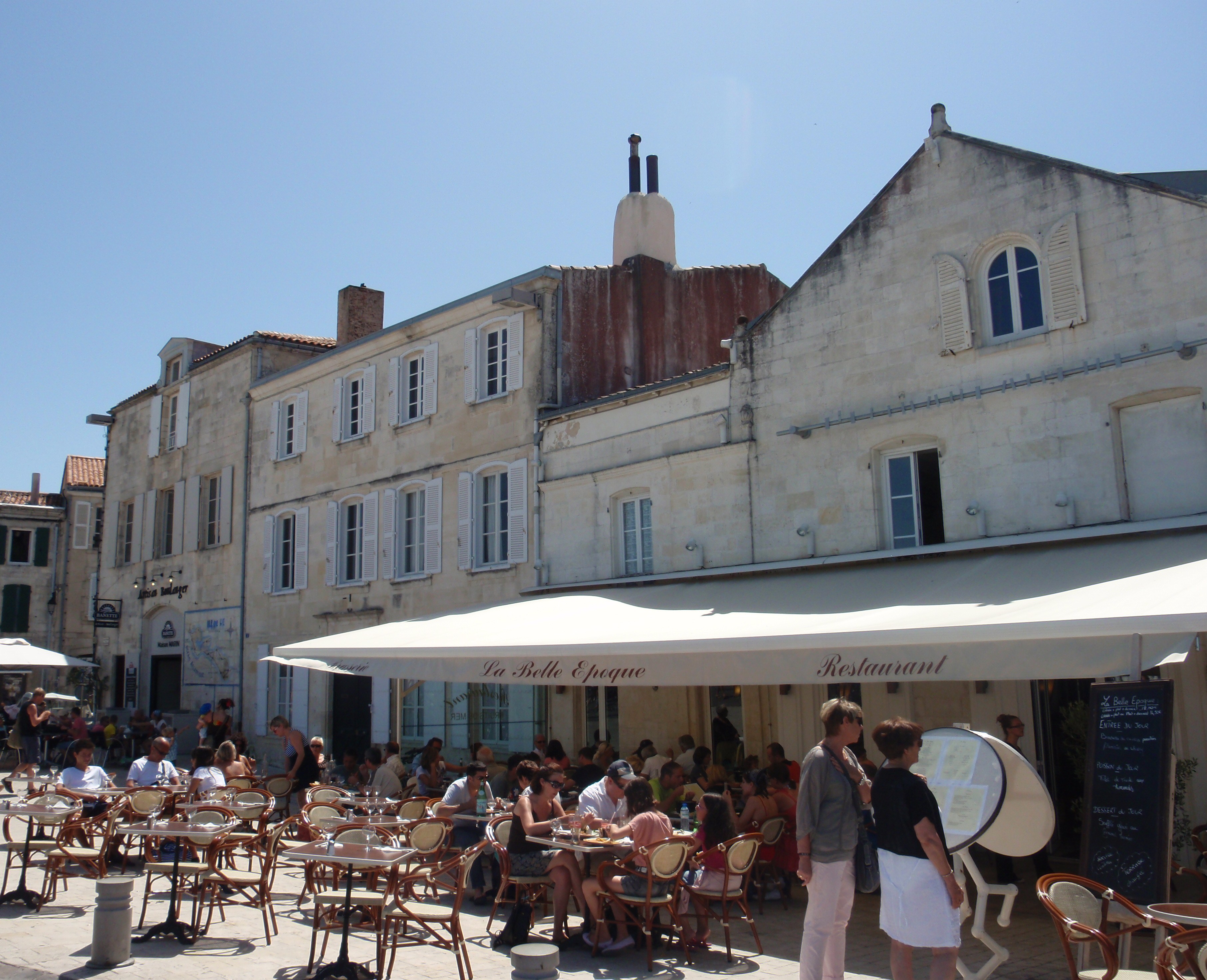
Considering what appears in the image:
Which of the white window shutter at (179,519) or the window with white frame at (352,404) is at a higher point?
the window with white frame at (352,404)

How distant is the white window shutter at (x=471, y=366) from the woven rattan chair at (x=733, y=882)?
9765 millimetres

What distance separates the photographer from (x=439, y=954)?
6387mm

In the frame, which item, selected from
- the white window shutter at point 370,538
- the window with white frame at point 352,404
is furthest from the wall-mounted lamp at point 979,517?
the window with white frame at point 352,404

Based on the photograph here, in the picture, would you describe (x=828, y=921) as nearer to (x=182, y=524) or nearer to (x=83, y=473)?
(x=182, y=524)

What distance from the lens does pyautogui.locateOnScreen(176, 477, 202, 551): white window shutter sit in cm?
2153

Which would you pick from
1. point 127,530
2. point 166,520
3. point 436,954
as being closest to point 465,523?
point 436,954

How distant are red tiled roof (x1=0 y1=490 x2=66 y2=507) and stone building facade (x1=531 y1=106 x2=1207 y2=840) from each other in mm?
25231

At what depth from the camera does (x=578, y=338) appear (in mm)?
14930

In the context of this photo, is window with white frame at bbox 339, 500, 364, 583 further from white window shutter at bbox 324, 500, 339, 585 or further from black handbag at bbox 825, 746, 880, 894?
black handbag at bbox 825, 746, 880, 894

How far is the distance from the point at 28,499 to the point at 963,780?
34.2m

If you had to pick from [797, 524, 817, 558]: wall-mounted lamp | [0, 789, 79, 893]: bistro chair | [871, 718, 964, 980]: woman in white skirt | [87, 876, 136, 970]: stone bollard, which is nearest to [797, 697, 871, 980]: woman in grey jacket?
[871, 718, 964, 980]: woman in white skirt

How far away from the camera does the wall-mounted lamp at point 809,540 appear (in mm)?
10969

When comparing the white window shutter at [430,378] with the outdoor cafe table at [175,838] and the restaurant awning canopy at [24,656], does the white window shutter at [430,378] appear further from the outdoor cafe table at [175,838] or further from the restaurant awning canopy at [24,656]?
the outdoor cafe table at [175,838]

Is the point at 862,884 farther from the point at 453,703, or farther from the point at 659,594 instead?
the point at 453,703
